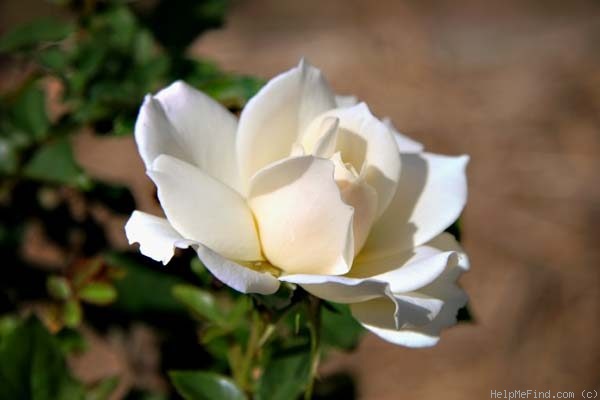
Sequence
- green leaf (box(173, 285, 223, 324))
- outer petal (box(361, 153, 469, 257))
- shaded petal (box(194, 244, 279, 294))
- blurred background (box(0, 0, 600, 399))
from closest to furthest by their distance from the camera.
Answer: shaded petal (box(194, 244, 279, 294)), outer petal (box(361, 153, 469, 257)), green leaf (box(173, 285, 223, 324)), blurred background (box(0, 0, 600, 399))

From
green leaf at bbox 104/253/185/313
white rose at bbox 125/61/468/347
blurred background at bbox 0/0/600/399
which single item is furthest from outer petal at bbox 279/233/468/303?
blurred background at bbox 0/0/600/399

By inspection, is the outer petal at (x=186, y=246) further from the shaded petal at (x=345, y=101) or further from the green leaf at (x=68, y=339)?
the green leaf at (x=68, y=339)

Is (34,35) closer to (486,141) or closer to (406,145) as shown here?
(406,145)

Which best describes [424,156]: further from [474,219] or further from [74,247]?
[474,219]

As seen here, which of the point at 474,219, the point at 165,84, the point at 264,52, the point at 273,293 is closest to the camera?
the point at 273,293

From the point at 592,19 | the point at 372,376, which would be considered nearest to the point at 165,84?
the point at 372,376

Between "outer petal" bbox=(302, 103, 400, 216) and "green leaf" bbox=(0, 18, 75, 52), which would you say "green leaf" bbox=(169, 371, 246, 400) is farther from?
"green leaf" bbox=(0, 18, 75, 52)

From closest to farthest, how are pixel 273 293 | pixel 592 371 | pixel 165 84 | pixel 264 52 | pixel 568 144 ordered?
pixel 273 293
pixel 165 84
pixel 592 371
pixel 568 144
pixel 264 52
